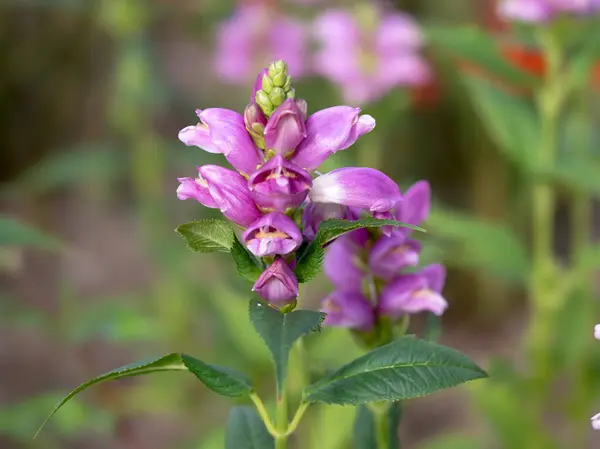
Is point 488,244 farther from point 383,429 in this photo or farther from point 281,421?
point 281,421

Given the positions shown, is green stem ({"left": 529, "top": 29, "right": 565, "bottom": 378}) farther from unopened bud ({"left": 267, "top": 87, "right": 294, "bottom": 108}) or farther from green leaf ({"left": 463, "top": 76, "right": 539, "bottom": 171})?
unopened bud ({"left": 267, "top": 87, "right": 294, "bottom": 108})

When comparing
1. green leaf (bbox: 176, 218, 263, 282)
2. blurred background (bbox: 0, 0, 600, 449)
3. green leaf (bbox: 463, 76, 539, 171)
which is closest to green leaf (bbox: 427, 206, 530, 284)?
blurred background (bbox: 0, 0, 600, 449)

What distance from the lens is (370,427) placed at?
0.81 metres

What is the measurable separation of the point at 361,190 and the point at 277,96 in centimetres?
10

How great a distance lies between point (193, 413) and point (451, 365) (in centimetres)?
123

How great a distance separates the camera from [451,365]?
2.17ft

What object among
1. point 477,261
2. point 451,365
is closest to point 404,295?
point 451,365

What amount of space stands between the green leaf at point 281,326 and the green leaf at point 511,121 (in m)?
0.86

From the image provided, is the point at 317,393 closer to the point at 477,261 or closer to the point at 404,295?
the point at 404,295

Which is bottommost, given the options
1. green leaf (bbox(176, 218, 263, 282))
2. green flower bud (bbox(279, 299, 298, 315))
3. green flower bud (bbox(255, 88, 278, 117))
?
green flower bud (bbox(279, 299, 298, 315))

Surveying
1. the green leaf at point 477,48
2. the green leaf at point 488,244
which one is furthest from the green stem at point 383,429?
the green leaf at point 477,48

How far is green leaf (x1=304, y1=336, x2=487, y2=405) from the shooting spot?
64cm

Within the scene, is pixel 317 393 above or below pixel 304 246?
below

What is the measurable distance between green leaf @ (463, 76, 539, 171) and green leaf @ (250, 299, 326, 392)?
0.86 meters
